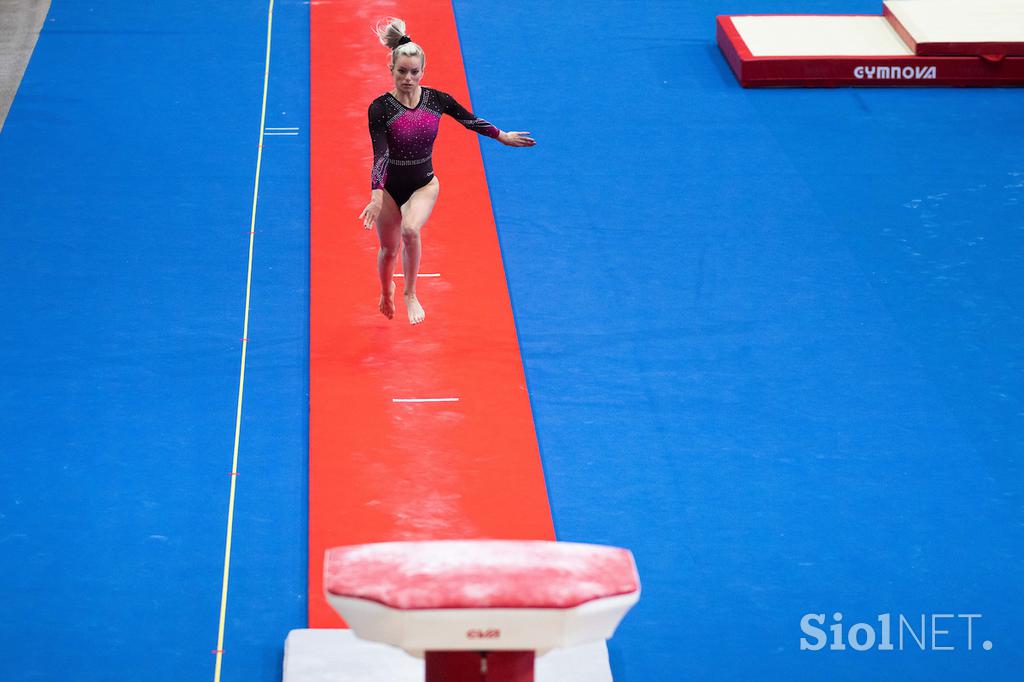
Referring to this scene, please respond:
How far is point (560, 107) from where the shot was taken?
925 centimetres

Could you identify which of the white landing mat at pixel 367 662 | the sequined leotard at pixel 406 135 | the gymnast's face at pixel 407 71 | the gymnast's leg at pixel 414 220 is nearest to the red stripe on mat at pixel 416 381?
the white landing mat at pixel 367 662

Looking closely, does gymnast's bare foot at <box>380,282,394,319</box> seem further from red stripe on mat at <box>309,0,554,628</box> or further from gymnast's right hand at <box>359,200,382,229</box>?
gymnast's right hand at <box>359,200,382,229</box>

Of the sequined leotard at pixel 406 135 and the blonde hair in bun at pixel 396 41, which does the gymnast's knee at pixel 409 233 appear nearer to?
the sequined leotard at pixel 406 135

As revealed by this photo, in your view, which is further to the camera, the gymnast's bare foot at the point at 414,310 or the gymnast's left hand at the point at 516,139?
the gymnast's bare foot at the point at 414,310

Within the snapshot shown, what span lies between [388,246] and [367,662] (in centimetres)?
239

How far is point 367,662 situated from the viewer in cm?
449

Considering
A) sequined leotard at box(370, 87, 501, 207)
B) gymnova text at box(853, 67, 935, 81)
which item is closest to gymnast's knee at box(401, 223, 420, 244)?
sequined leotard at box(370, 87, 501, 207)

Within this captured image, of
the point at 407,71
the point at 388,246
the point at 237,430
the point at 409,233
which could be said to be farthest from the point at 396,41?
the point at 237,430

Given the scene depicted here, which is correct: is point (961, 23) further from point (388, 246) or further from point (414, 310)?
point (388, 246)

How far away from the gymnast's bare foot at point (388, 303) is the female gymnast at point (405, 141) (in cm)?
27

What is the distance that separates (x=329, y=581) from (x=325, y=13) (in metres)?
8.56

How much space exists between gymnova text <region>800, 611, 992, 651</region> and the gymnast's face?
2.78 metres

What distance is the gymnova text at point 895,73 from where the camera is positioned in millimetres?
9477

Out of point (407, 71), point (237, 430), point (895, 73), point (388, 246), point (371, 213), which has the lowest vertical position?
point (237, 430)
